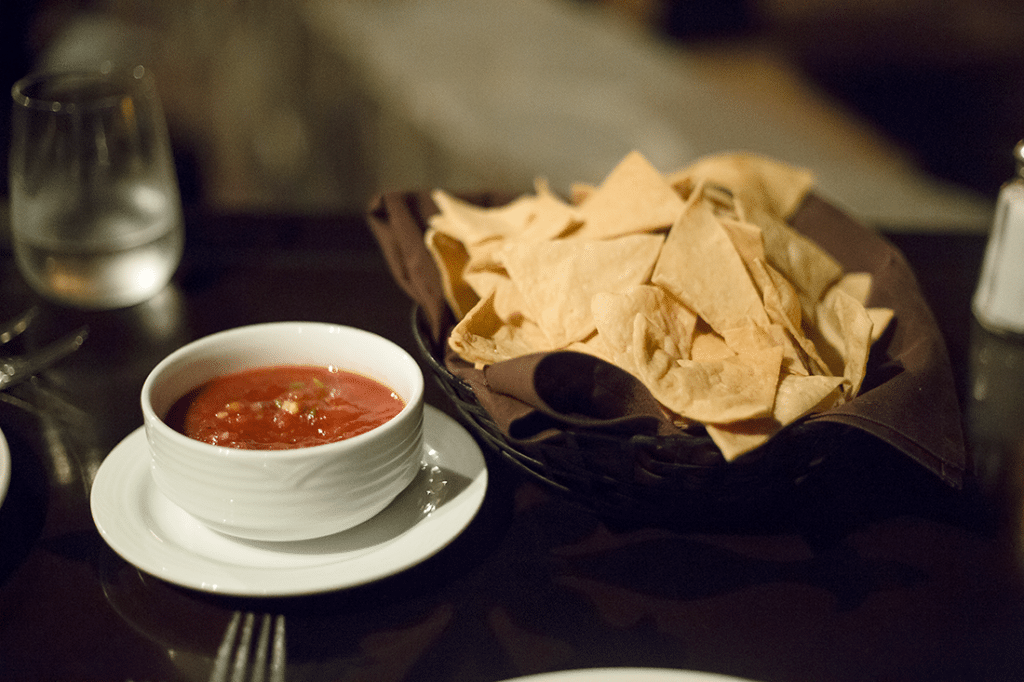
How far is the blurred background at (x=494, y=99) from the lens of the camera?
324cm

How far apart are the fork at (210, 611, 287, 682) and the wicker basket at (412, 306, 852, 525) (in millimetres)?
232

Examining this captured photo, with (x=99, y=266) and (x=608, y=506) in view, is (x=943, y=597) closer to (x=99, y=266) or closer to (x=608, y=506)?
(x=608, y=506)

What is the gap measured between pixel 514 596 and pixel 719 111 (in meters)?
3.42

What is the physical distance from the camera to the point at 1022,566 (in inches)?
29.3

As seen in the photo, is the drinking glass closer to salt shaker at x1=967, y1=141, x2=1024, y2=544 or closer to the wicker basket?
the wicker basket

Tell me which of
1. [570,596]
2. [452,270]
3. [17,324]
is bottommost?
[17,324]

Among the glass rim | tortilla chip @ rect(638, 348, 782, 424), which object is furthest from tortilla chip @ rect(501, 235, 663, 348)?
the glass rim

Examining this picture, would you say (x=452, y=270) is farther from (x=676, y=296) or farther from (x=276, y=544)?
(x=276, y=544)

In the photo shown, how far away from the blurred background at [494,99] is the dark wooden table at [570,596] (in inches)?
95.3

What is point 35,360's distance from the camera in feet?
3.33

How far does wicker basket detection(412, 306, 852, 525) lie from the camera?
2.19 ft

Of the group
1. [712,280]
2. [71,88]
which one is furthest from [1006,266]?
[71,88]

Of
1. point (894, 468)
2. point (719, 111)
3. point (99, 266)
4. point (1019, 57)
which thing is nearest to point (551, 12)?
point (719, 111)

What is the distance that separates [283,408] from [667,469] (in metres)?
0.32
